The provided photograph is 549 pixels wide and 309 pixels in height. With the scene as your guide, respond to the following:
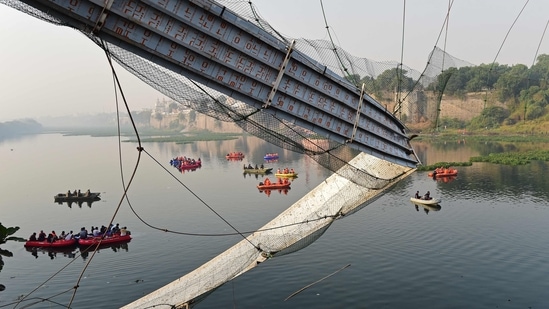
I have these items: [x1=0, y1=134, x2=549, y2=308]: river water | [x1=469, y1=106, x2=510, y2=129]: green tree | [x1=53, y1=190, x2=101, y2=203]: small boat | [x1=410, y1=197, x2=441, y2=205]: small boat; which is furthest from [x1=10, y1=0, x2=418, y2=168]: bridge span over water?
[x1=469, y1=106, x2=510, y2=129]: green tree

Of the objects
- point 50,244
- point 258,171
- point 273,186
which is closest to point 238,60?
point 50,244

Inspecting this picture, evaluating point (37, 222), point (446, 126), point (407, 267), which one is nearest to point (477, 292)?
point (407, 267)

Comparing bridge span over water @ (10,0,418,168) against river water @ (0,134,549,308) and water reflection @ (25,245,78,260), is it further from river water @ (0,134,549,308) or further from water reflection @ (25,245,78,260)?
water reflection @ (25,245,78,260)

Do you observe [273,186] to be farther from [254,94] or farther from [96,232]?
[254,94]

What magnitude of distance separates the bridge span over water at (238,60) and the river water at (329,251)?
384cm

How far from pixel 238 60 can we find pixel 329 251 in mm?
22042

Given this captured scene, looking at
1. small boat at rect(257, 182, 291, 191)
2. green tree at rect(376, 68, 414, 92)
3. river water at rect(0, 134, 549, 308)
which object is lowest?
river water at rect(0, 134, 549, 308)

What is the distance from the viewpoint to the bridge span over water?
1266 centimetres

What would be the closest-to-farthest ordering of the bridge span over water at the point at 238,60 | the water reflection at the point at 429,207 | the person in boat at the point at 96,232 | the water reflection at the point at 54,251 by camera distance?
the bridge span over water at the point at 238,60
the water reflection at the point at 54,251
the person in boat at the point at 96,232
the water reflection at the point at 429,207

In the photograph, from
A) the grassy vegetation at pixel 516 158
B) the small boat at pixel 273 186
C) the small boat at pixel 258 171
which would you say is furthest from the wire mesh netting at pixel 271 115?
the grassy vegetation at pixel 516 158

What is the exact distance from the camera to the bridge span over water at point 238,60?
12.7 m

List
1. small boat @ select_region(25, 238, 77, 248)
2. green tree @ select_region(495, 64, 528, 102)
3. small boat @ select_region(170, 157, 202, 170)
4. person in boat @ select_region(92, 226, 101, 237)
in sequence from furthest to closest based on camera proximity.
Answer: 1. green tree @ select_region(495, 64, 528, 102)
2. small boat @ select_region(170, 157, 202, 170)
3. person in boat @ select_region(92, 226, 101, 237)
4. small boat @ select_region(25, 238, 77, 248)

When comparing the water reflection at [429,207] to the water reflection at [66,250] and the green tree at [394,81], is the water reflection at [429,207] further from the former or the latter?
the water reflection at [66,250]

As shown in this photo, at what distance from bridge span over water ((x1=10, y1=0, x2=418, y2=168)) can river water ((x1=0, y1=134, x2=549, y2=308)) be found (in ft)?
12.6
